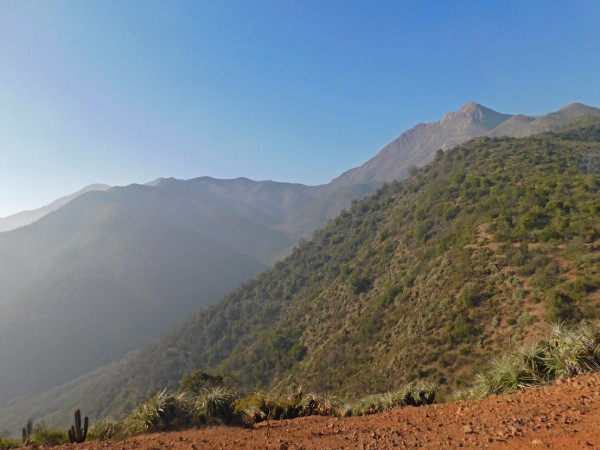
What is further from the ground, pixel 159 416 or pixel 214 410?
pixel 159 416

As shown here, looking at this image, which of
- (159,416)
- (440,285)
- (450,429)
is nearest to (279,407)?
(159,416)

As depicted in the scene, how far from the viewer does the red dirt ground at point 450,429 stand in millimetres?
4227

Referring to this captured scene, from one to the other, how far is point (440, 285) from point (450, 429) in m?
23.6

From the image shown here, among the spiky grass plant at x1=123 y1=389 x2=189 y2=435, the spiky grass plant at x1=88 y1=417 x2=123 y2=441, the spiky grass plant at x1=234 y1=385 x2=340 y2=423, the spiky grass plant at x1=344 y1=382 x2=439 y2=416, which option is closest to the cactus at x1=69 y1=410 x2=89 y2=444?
the spiky grass plant at x1=88 y1=417 x2=123 y2=441

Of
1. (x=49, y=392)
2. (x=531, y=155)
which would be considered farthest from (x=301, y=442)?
(x=49, y=392)

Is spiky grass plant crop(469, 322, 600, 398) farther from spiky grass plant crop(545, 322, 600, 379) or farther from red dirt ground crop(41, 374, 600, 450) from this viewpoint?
red dirt ground crop(41, 374, 600, 450)

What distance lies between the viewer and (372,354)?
27188 millimetres

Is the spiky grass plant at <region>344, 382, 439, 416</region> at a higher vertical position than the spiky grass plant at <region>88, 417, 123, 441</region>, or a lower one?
lower

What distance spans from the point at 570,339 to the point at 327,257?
193 ft

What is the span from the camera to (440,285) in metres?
26.8

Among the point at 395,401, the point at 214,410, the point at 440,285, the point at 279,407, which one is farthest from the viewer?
the point at 440,285

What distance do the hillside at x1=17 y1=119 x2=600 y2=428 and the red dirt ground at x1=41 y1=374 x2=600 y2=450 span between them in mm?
14216

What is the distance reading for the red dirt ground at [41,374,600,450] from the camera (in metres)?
4.23

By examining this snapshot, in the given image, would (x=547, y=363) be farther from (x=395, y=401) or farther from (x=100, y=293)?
(x=100, y=293)
